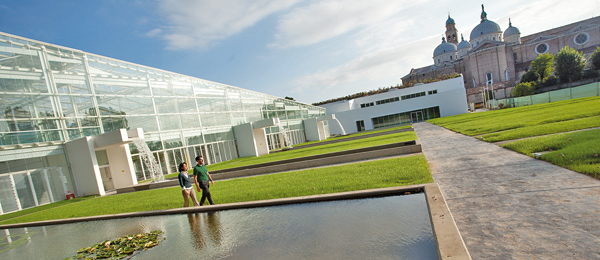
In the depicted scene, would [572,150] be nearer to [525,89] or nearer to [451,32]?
Result: [525,89]

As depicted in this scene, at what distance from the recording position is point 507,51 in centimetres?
8519

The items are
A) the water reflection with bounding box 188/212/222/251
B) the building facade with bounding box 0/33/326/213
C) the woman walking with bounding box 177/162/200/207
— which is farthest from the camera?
the building facade with bounding box 0/33/326/213

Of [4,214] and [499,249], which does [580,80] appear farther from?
[4,214]

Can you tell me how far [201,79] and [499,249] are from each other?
2862 centimetres

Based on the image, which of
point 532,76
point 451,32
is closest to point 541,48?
point 532,76

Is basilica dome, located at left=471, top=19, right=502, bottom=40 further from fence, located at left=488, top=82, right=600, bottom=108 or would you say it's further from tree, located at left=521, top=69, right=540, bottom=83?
fence, located at left=488, top=82, right=600, bottom=108

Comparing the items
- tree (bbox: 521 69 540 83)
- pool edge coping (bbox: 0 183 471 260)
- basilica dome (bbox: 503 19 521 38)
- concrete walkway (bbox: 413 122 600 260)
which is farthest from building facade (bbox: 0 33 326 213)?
basilica dome (bbox: 503 19 521 38)

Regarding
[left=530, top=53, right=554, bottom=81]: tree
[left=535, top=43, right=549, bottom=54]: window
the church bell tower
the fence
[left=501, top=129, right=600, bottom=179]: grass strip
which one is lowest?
the fence

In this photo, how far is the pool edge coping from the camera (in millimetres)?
A: 3572

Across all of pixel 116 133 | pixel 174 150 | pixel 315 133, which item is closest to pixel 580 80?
pixel 315 133

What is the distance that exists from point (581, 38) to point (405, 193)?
4327 inches

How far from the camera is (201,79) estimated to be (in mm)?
28906

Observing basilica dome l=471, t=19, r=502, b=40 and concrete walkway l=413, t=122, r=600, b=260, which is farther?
basilica dome l=471, t=19, r=502, b=40

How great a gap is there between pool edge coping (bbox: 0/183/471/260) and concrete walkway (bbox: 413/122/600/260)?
0.68 ft
